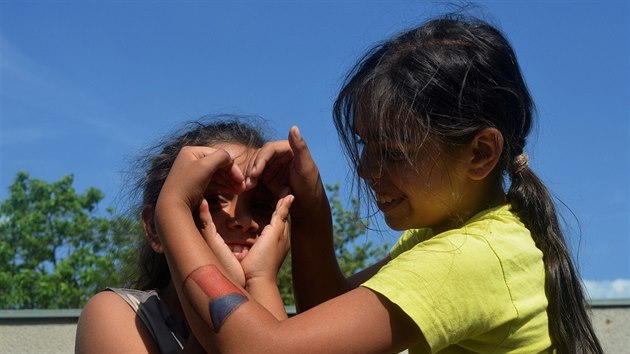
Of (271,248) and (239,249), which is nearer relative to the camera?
(271,248)

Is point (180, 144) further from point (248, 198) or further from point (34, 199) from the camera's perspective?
point (34, 199)

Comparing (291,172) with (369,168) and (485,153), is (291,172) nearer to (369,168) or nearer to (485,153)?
(369,168)

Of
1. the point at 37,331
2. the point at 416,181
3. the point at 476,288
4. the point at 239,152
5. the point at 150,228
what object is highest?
the point at 239,152

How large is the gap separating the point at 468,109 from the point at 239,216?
2.40 ft

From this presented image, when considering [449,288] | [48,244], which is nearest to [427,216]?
[449,288]

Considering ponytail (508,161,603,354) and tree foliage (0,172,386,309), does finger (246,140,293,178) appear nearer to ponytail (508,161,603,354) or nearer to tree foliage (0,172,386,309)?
ponytail (508,161,603,354)

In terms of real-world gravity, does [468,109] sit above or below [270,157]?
above

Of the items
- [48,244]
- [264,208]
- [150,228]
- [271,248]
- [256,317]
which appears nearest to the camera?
[256,317]

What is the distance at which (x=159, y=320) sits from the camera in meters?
2.51

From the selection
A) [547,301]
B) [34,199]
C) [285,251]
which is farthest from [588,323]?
[34,199]

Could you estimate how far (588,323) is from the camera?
7.92 feet

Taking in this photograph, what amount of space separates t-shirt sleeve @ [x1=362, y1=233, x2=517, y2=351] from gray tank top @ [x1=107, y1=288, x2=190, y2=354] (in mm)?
715

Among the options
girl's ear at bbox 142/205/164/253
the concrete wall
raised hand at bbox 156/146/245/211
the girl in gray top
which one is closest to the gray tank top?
the girl in gray top

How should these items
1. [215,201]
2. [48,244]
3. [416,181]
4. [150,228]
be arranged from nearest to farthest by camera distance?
[416,181], [215,201], [150,228], [48,244]
